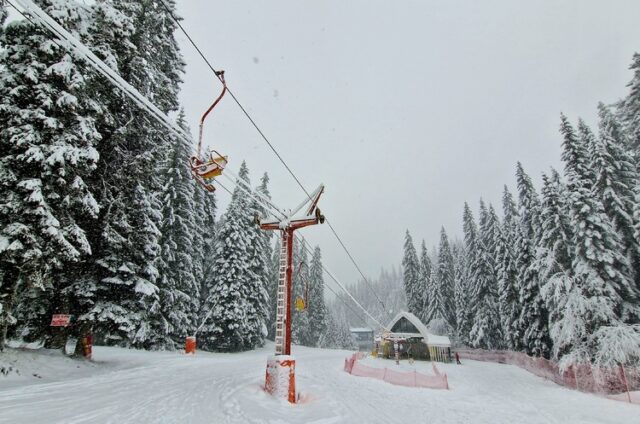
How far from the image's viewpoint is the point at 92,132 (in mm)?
12898

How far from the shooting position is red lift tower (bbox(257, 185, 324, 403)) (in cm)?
1146

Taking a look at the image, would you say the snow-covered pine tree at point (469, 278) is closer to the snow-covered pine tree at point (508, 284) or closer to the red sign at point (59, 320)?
the snow-covered pine tree at point (508, 284)

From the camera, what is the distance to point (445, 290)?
5516 centimetres

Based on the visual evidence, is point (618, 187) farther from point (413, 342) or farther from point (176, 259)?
point (176, 259)

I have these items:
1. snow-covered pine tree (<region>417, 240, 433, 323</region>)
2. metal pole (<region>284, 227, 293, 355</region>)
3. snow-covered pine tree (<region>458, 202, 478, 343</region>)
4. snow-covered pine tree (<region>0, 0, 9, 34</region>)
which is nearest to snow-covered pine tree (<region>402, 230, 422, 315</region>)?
snow-covered pine tree (<region>417, 240, 433, 323</region>)

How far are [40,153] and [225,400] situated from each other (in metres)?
10.0

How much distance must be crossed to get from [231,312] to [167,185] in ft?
43.1

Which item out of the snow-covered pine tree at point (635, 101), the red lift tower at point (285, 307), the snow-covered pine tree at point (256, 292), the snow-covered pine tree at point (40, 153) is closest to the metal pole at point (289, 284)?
the red lift tower at point (285, 307)

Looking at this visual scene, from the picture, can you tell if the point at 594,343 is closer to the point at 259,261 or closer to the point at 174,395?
the point at 174,395

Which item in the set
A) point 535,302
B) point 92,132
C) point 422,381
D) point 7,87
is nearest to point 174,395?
point 92,132

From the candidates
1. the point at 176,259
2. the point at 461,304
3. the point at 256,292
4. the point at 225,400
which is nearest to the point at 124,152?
the point at 225,400

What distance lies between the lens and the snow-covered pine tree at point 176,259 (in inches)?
1053

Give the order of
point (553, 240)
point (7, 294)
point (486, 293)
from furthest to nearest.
Result: point (486, 293)
point (553, 240)
point (7, 294)

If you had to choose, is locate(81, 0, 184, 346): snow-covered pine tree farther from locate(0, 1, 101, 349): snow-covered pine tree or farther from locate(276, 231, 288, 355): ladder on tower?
locate(276, 231, 288, 355): ladder on tower
